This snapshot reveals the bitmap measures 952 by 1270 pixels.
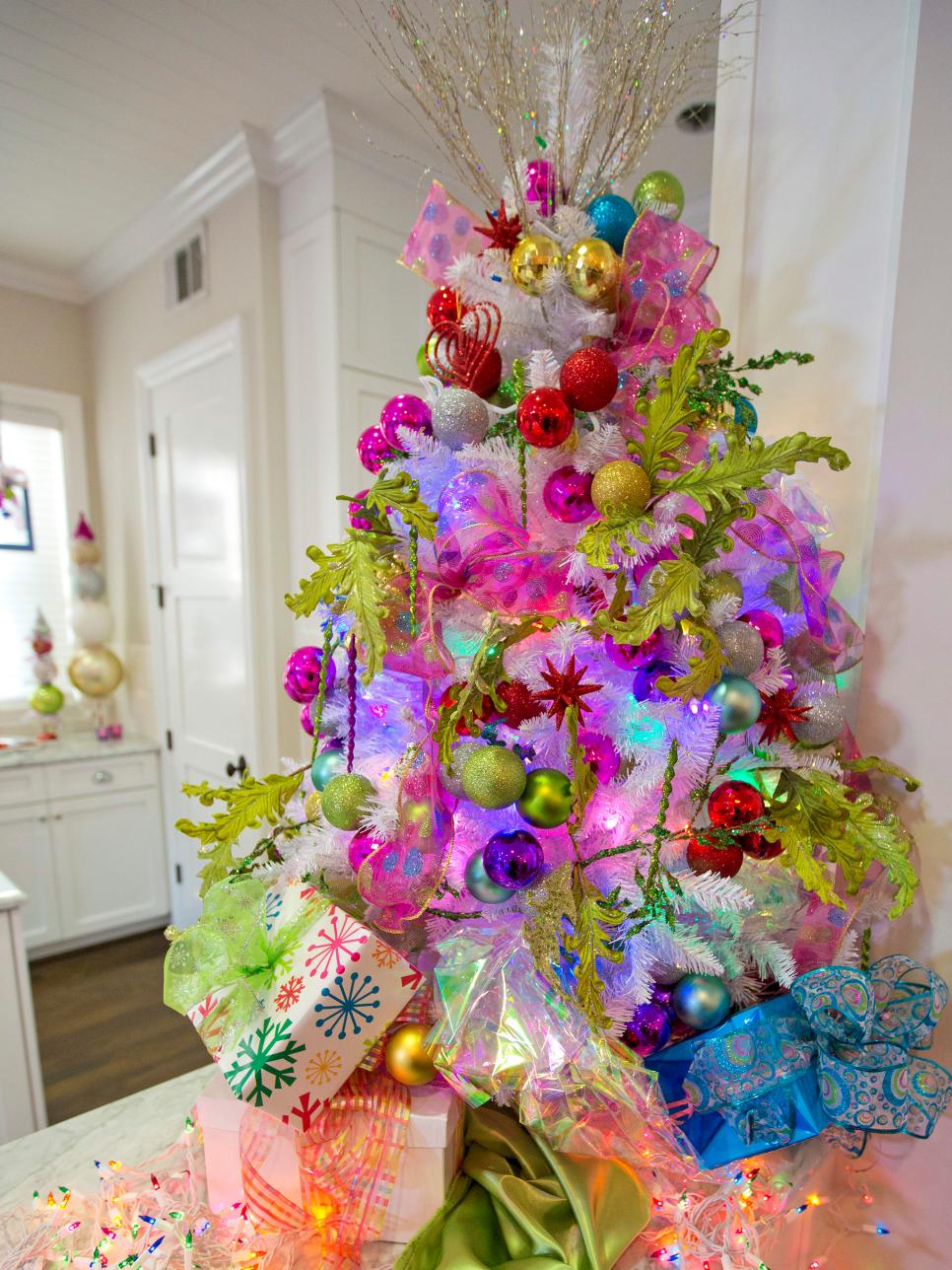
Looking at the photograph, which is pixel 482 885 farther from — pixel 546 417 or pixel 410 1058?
pixel 546 417

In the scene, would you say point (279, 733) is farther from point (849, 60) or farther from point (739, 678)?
point (849, 60)

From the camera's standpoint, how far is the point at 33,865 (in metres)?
2.62

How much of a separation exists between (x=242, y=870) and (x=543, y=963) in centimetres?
38

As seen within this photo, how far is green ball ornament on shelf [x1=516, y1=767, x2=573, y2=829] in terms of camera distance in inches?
25.5

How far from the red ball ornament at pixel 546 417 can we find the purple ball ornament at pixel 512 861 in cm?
41

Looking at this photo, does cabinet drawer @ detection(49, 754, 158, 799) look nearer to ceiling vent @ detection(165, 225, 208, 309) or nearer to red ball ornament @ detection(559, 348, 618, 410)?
ceiling vent @ detection(165, 225, 208, 309)

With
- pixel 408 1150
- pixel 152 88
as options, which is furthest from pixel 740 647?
pixel 152 88

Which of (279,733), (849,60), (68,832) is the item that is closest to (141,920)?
(68,832)

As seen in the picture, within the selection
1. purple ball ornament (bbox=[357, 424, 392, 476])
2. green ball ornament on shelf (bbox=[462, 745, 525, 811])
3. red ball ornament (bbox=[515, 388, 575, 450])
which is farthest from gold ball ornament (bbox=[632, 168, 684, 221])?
green ball ornament on shelf (bbox=[462, 745, 525, 811])

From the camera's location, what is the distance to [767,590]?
2.48 feet

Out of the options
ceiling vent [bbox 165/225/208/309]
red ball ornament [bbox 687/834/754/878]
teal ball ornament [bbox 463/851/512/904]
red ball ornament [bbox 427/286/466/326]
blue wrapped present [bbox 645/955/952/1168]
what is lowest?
blue wrapped present [bbox 645/955/952/1168]

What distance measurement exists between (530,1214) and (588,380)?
83 centimetres

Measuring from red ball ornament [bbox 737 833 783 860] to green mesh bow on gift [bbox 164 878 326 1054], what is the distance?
1.47 feet

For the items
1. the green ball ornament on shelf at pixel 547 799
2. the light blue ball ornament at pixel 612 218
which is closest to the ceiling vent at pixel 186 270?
the light blue ball ornament at pixel 612 218
